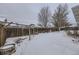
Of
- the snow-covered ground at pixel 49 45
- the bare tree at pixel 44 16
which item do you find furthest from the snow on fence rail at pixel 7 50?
the bare tree at pixel 44 16

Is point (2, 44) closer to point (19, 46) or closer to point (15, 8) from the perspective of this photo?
point (19, 46)

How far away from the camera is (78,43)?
1.35m

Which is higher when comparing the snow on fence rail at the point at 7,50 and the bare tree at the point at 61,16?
the bare tree at the point at 61,16

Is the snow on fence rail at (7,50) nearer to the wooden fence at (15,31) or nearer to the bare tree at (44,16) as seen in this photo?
the wooden fence at (15,31)

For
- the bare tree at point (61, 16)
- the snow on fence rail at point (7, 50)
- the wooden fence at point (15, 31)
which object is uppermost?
the bare tree at point (61, 16)

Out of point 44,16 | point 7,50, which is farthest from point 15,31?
point 44,16

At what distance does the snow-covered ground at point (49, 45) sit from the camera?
1355mm

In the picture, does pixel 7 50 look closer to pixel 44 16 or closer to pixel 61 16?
pixel 44 16

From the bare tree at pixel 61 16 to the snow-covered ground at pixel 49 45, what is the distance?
82 mm

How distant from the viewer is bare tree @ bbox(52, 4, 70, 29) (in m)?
1.38

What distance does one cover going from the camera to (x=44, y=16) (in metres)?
1.40

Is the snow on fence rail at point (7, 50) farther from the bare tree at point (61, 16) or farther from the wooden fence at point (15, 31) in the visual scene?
the bare tree at point (61, 16)

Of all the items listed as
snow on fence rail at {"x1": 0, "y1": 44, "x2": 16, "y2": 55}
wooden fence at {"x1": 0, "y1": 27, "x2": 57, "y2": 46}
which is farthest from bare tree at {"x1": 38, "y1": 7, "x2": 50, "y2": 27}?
snow on fence rail at {"x1": 0, "y1": 44, "x2": 16, "y2": 55}

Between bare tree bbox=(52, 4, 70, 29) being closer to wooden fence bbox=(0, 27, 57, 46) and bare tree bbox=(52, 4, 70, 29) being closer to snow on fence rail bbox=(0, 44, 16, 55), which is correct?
wooden fence bbox=(0, 27, 57, 46)
